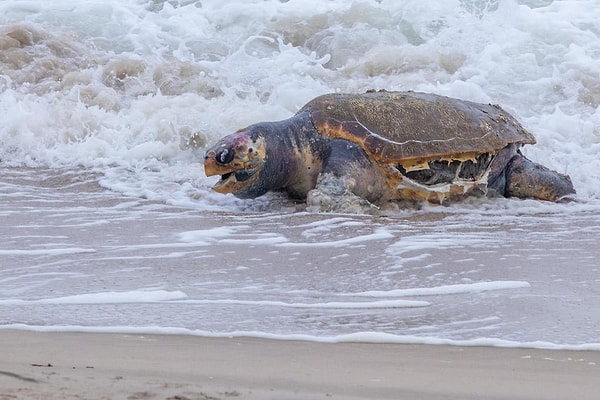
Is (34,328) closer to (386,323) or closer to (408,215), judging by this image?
(386,323)

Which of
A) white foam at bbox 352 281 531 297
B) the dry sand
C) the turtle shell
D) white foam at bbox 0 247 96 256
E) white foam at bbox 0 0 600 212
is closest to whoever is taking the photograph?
the dry sand

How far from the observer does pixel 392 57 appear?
10398mm

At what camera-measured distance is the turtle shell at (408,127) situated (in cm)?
592

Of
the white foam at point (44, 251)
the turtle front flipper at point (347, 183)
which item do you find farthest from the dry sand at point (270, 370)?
the turtle front flipper at point (347, 183)

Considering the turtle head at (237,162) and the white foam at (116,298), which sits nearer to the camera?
the white foam at (116,298)

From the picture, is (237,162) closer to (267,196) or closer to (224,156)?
(224,156)

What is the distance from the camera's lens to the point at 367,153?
233 inches

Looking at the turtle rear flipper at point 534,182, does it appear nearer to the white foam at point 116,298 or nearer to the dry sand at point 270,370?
the white foam at point 116,298

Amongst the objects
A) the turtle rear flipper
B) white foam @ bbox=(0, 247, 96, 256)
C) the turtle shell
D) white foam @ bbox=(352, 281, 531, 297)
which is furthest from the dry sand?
the turtle rear flipper

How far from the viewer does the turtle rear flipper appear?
21.0 ft

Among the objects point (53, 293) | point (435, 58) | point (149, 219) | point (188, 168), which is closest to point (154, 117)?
point (188, 168)

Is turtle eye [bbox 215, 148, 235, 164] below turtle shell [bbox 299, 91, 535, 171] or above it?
below

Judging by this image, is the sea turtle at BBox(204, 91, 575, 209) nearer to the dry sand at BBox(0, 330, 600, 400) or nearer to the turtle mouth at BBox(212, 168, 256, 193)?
the turtle mouth at BBox(212, 168, 256, 193)

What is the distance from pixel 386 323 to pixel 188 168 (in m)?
4.26
